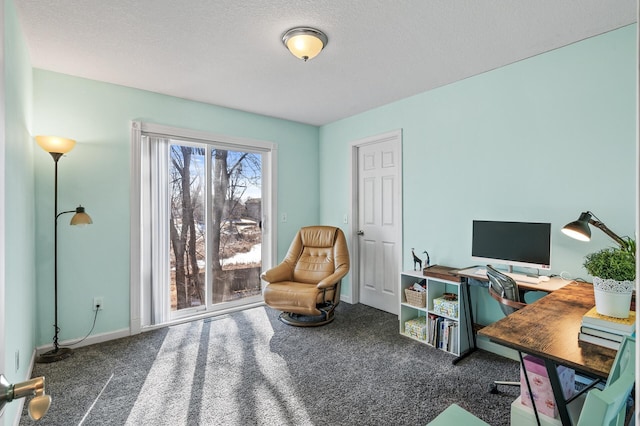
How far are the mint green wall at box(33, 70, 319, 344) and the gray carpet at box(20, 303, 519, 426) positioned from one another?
1.40ft

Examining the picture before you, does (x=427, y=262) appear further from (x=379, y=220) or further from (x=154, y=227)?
(x=154, y=227)

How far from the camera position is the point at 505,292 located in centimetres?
209

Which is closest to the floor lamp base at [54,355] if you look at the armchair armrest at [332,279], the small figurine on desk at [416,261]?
the armchair armrest at [332,279]

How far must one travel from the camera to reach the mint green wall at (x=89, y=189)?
2768mm

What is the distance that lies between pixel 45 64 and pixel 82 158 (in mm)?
795

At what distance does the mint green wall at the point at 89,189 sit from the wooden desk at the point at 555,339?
324 centimetres

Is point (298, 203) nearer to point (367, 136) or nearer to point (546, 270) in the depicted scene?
point (367, 136)

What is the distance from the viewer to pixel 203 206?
12.3 ft

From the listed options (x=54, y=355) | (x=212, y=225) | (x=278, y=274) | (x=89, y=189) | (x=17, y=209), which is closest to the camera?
(x=17, y=209)

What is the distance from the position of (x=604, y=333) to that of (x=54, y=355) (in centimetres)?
368

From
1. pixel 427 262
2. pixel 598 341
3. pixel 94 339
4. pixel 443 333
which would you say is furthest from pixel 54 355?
pixel 598 341

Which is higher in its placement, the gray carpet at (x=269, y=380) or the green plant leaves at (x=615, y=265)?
the green plant leaves at (x=615, y=265)

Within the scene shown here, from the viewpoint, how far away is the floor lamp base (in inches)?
103

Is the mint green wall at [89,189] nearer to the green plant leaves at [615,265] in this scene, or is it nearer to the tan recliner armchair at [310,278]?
the tan recliner armchair at [310,278]
